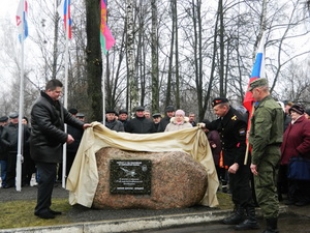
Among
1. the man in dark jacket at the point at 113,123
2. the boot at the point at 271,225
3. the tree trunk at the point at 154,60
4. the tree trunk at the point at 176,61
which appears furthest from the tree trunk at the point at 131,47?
the boot at the point at 271,225

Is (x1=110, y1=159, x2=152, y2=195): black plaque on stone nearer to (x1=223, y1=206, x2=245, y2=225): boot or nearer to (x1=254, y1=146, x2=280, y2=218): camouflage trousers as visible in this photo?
(x1=223, y1=206, x2=245, y2=225): boot

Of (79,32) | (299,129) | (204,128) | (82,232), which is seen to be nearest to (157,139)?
(204,128)

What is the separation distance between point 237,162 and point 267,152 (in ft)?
2.06

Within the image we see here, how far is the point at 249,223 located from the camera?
5.85m

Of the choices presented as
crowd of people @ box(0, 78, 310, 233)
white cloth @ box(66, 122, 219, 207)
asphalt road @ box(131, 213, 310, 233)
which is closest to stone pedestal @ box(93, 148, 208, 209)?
white cloth @ box(66, 122, 219, 207)

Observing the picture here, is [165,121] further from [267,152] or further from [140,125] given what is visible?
[267,152]

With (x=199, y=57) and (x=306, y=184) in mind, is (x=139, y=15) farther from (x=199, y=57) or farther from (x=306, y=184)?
(x=306, y=184)

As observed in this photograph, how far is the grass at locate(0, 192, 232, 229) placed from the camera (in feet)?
18.6

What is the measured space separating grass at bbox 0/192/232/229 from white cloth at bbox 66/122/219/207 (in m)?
0.39

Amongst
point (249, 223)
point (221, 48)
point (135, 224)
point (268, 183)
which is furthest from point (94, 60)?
point (221, 48)

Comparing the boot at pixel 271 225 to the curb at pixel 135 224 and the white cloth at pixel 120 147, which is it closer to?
the curb at pixel 135 224

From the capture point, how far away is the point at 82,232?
218 inches

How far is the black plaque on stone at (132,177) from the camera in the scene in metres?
6.45

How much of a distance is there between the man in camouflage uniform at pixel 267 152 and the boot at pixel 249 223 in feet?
1.63
